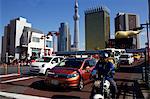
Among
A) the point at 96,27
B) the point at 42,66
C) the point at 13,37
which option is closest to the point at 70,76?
the point at 42,66

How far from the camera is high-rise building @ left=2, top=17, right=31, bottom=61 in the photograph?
211 feet

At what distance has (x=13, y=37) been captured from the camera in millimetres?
64875

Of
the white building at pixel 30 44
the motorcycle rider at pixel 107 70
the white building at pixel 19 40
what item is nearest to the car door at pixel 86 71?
the motorcycle rider at pixel 107 70

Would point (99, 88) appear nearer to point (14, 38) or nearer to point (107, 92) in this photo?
point (107, 92)

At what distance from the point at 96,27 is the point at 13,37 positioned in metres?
79.4

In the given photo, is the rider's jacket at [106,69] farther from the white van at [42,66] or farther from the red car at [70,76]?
the white van at [42,66]

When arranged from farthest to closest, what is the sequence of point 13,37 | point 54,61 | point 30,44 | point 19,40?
point 30,44 → point 19,40 → point 13,37 → point 54,61

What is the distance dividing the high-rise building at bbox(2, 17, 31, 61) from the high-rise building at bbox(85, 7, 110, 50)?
5564cm

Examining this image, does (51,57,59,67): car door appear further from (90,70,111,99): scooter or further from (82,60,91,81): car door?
(90,70,111,99): scooter

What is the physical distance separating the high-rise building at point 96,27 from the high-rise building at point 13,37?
55641mm

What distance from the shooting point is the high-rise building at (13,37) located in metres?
64.2

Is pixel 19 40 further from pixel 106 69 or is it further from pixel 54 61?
pixel 106 69

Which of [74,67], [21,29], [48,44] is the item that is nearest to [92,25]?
[48,44]

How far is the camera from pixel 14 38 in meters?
64.6
